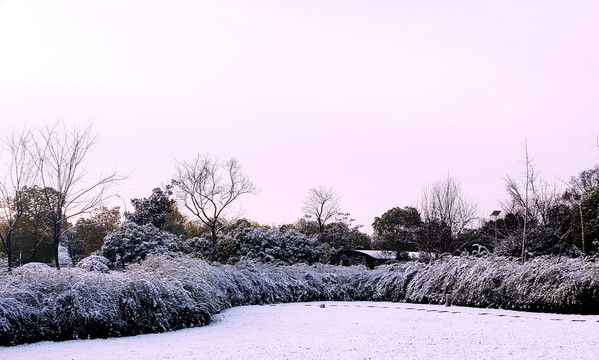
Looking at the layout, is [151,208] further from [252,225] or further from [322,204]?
[322,204]

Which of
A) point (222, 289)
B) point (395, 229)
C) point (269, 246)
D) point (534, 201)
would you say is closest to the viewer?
point (222, 289)

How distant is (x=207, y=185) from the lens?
20766 millimetres

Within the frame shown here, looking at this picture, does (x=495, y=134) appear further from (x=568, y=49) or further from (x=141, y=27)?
(x=141, y=27)

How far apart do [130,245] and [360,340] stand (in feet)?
33.5

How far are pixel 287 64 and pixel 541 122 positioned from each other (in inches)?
258

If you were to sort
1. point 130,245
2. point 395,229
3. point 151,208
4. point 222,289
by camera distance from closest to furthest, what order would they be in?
1. point 222,289
2. point 130,245
3. point 151,208
4. point 395,229

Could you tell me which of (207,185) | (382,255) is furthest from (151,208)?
A: (382,255)

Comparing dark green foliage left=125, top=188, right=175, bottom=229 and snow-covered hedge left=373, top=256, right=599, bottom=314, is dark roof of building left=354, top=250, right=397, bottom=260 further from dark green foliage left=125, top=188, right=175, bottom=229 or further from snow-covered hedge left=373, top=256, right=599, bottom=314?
snow-covered hedge left=373, top=256, right=599, bottom=314

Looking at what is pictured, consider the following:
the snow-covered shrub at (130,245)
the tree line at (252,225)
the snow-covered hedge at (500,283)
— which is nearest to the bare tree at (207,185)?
the tree line at (252,225)

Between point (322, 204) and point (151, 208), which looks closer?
point (151, 208)

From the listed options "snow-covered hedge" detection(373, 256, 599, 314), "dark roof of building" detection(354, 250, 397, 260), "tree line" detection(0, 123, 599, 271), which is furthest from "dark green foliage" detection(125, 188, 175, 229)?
"snow-covered hedge" detection(373, 256, 599, 314)

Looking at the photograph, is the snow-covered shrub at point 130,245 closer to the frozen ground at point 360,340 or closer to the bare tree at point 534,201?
the frozen ground at point 360,340

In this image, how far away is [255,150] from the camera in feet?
54.2

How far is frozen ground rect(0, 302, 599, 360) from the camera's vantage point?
539cm
